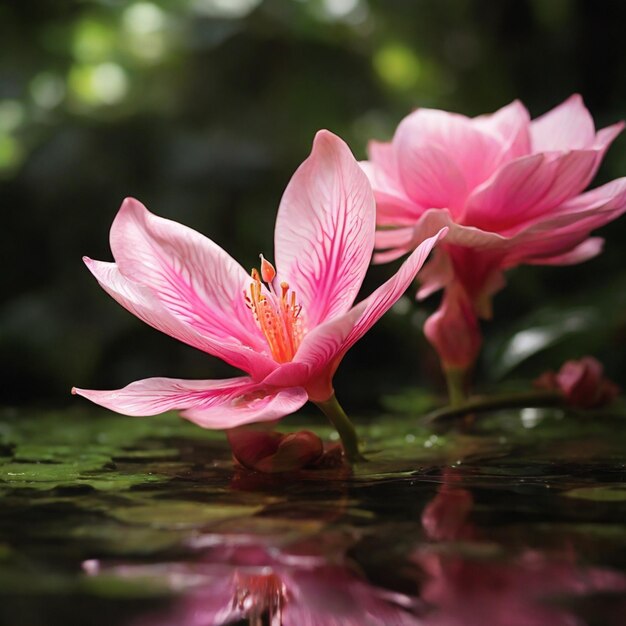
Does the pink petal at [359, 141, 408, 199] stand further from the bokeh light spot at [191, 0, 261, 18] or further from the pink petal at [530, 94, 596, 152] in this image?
the bokeh light spot at [191, 0, 261, 18]

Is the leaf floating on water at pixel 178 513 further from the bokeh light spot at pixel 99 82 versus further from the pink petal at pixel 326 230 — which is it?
the bokeh light spot at pixel 99 82

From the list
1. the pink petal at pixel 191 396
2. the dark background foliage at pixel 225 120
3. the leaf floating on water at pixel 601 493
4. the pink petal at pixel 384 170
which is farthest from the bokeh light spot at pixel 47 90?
the leaf floating on water at pixel 601 493

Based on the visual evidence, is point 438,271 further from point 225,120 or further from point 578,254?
point 225,120

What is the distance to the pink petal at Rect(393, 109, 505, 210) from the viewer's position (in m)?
0.50

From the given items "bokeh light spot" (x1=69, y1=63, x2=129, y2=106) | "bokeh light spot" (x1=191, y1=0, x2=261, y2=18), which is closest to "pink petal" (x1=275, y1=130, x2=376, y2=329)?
"bokeh light spot" (x1=191, y1=0, x2=261, y2=18)

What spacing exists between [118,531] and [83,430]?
40 centimetres

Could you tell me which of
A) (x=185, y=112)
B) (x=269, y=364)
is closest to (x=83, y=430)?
(x=269, y=364)

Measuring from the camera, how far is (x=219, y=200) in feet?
4.64

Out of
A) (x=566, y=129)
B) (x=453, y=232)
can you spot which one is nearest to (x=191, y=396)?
(x=453, y=232)

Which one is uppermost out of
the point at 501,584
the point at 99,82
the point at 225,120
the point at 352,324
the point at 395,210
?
the point at 99,82

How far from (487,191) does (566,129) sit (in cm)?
13

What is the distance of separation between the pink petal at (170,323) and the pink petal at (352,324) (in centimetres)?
4

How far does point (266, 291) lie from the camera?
484 mm

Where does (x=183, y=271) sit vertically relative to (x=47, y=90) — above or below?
below
